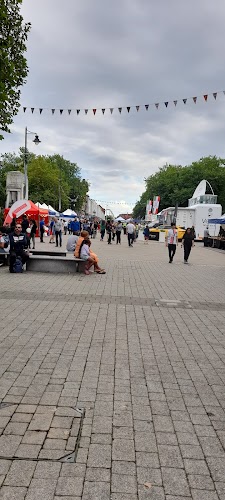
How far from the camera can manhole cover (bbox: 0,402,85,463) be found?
9.35ft

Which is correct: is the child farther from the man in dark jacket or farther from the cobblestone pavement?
the cobblestone pavement

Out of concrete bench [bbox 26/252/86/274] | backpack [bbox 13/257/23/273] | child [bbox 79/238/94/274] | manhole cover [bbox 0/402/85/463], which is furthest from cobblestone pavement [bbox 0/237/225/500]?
concrete bench [bbox 26/252/86/274]

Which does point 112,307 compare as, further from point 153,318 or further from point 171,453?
point 171,453

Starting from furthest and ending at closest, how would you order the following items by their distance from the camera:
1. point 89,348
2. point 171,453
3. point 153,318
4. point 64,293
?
point 64,293 → point 153,318 → point 89,348 → point 171,453

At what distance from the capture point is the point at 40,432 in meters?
3.12

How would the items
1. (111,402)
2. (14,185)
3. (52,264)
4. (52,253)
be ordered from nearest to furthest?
(111,402) → (52,264) → (52,253) → (14,185)

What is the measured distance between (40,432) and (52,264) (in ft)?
29.7

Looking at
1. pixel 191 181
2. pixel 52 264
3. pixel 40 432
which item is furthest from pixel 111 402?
pixel 191 181

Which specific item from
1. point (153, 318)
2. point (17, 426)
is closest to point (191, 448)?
point (17, 426)

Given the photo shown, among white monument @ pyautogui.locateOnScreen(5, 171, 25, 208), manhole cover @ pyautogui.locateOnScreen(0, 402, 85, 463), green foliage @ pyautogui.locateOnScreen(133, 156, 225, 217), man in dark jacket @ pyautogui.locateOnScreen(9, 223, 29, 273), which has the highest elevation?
green foliage @ pyautogui.locateOnScreen(133, 156, 225, 217)

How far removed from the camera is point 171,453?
9.61 ft

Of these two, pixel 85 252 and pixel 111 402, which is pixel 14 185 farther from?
pixel 111 402

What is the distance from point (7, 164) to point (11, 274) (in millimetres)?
69758

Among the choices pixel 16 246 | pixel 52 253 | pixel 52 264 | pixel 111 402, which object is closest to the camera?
pixel 111 402
